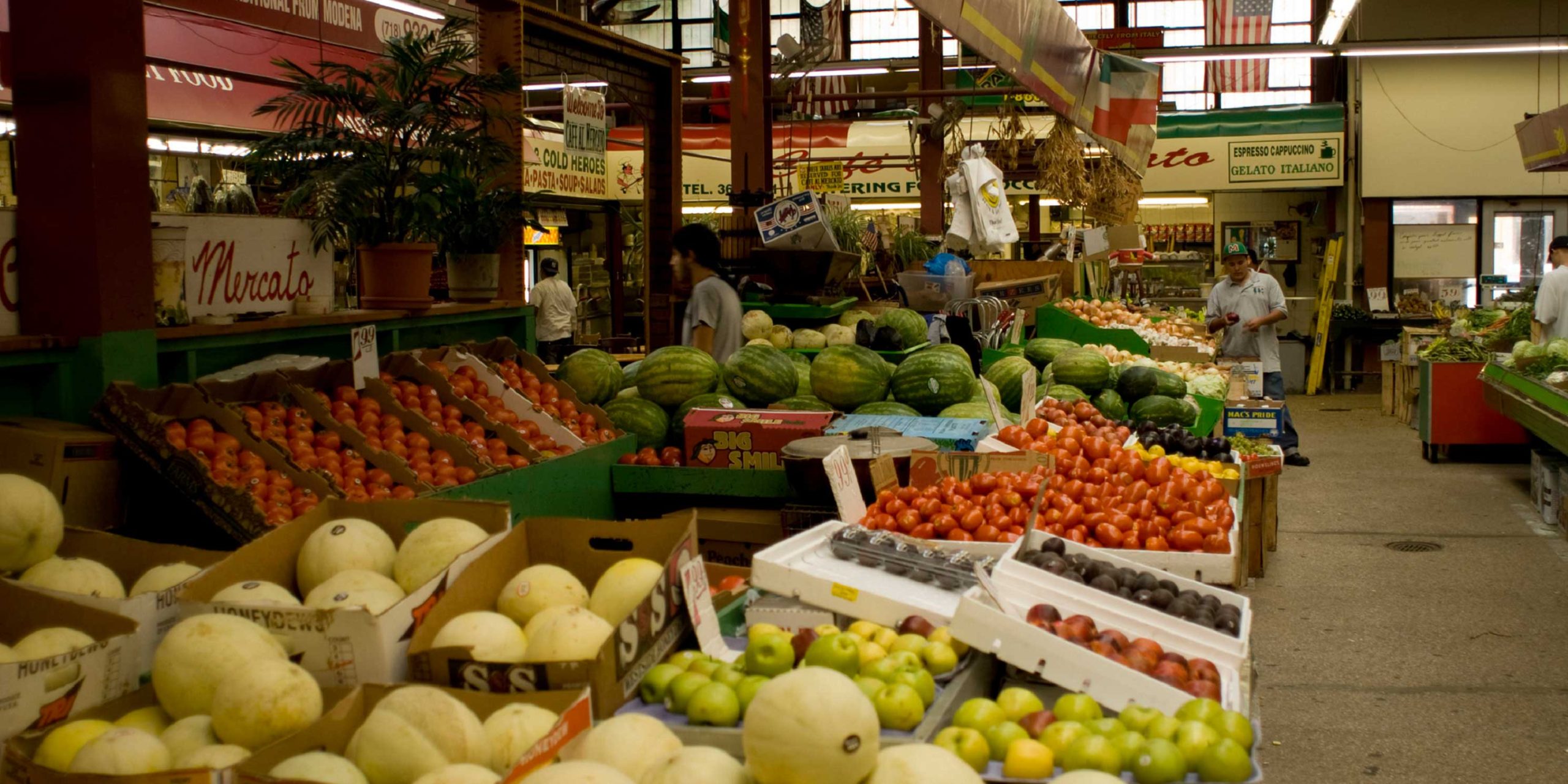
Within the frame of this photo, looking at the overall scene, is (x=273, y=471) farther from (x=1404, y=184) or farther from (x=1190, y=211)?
(x=1190, y=211)

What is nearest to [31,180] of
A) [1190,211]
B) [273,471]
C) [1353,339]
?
[273,471]

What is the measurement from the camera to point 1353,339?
1673 centimetres

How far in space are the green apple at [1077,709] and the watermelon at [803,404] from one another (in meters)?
2.88

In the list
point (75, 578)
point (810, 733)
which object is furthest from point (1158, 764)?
point (75, 578)

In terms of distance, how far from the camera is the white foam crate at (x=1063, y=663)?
98.6 inches

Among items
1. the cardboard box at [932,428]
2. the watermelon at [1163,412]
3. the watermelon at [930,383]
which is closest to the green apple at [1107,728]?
the cardboard box at [932,428]

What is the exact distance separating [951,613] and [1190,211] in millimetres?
18437

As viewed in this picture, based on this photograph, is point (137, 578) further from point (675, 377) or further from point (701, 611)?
point (675, 377)

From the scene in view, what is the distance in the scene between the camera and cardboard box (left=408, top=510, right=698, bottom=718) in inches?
82.9

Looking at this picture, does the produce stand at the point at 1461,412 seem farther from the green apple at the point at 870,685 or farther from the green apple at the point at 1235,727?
the green apple at the point at 870,685

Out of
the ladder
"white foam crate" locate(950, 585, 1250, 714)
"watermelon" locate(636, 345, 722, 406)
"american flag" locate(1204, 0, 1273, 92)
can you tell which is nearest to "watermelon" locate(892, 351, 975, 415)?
"watermelon" locate(636, 345, 722, 406)

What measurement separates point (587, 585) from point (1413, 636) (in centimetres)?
477

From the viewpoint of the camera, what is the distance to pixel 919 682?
2375mm

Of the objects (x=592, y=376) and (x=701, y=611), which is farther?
(x=592, y=376)
